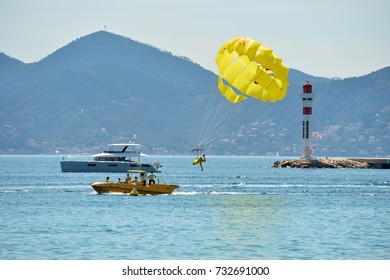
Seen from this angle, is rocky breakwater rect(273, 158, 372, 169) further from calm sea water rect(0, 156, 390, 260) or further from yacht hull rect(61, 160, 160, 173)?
calm sea water rect(0, 156, 390, 260)

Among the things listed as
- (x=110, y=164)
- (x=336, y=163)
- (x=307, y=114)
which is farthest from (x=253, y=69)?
(x=336, y=163)

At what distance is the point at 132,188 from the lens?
265 feet

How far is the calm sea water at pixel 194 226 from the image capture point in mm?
46156

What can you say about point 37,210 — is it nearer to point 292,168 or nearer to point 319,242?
point 319,242

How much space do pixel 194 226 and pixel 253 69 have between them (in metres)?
18.0

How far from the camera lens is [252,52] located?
69.4 meters

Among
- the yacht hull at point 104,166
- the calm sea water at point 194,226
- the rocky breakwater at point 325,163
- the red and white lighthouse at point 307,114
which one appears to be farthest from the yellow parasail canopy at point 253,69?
the rocky breakwater at point 325,163

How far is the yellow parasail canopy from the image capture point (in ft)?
227

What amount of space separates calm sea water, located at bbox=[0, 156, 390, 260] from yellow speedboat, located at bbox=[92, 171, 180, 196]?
2.82ft

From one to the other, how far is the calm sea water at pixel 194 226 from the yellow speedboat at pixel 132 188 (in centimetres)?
86

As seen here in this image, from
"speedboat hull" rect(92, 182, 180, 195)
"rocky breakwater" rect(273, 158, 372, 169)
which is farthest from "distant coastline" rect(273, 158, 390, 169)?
"speedboat hull" rect(92, 182, 180, 195)

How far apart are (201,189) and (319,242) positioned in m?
49.9

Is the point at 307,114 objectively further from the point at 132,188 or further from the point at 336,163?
the point at 132,188

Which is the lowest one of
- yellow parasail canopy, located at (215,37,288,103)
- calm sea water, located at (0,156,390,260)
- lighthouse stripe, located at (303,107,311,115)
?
calm sea water, located at (0,156,390,260)
